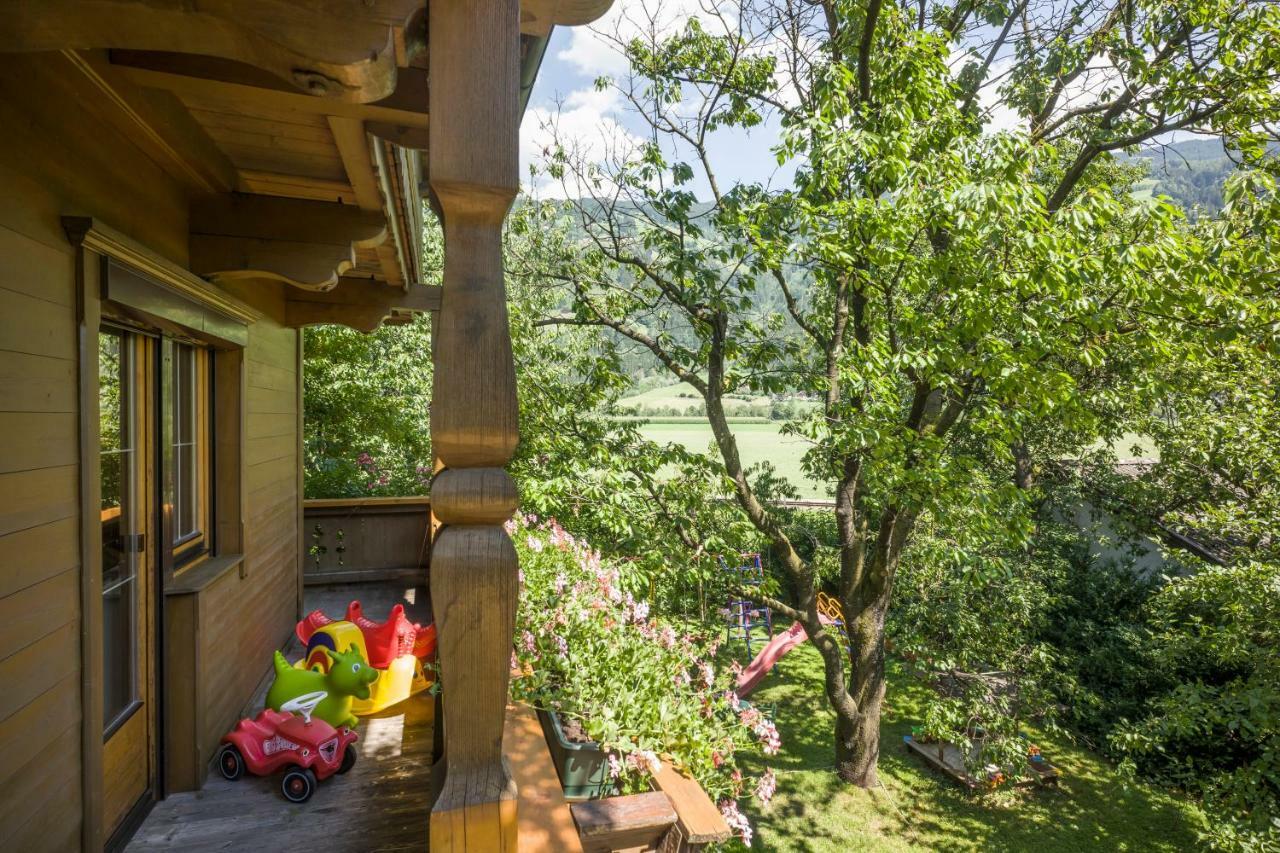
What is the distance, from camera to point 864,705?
6.41 metres

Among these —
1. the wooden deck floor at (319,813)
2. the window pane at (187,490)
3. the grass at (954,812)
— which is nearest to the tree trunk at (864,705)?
the grass at (954,812)

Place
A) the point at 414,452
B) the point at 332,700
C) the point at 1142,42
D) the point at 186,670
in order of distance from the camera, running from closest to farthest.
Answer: the point at 186,670 → the point at 332,700 → the point at 1142,42 → the point at 414,452

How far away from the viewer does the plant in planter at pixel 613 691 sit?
189cm

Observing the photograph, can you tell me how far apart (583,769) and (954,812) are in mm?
5570

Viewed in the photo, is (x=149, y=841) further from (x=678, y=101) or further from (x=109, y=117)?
(x=678, y=101)

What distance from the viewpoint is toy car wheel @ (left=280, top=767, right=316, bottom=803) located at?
9.04ft

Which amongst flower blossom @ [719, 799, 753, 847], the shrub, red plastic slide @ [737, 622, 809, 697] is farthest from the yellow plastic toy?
the shrub

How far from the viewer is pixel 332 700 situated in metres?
3.18

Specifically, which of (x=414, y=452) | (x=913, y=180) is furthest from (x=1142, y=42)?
(x=414, y=452)

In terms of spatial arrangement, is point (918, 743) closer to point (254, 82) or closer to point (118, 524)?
point (118, 524)

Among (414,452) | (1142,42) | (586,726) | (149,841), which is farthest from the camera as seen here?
(414,452)

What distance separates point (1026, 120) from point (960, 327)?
2.90 meters

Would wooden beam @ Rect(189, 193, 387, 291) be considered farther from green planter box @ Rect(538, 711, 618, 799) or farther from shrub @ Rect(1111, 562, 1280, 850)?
shrub @ Rect(1111, 562, 1280, 850)

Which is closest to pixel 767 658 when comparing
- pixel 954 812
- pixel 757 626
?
pixel 954 812
